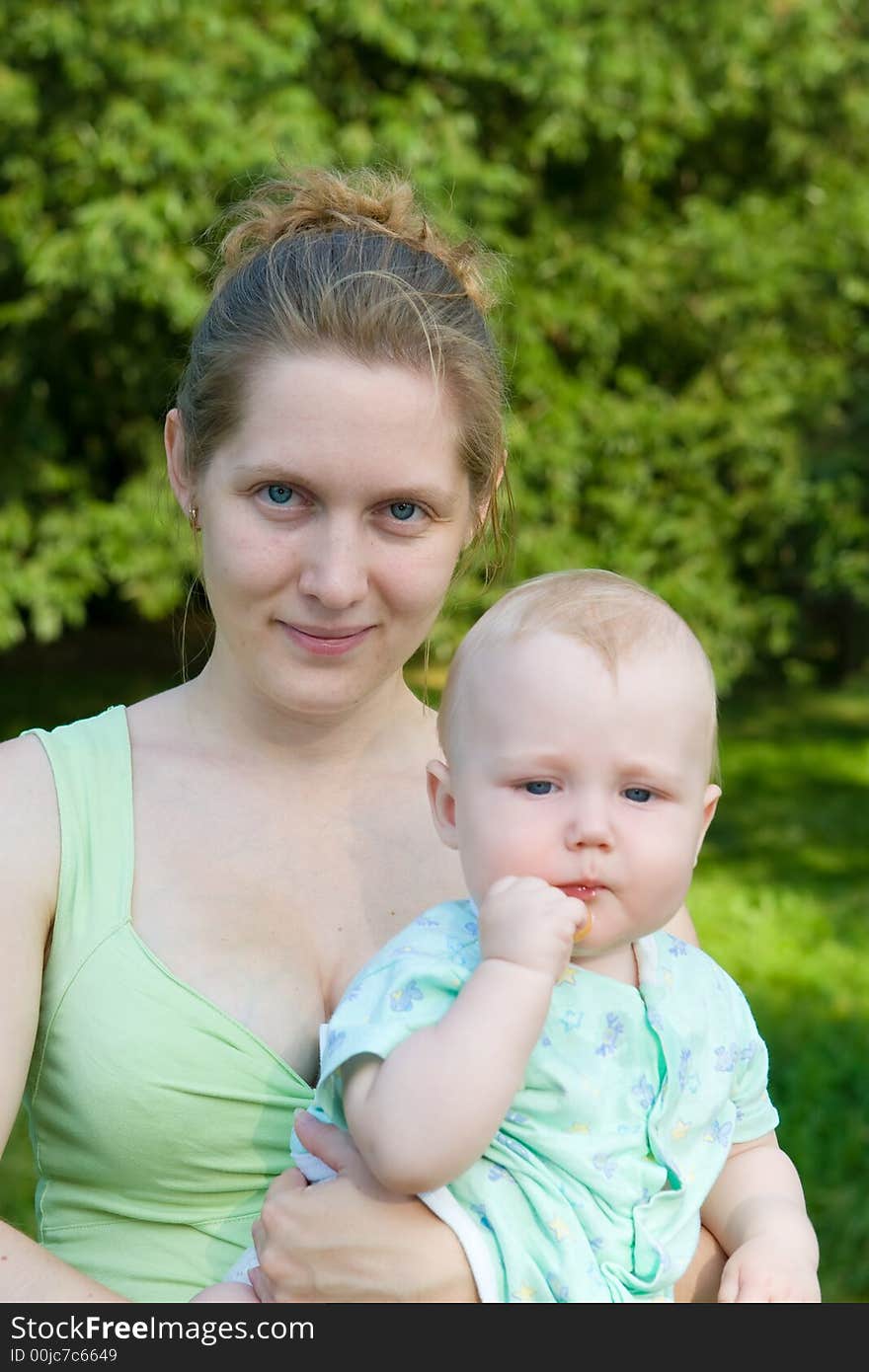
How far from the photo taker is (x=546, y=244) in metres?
9.63

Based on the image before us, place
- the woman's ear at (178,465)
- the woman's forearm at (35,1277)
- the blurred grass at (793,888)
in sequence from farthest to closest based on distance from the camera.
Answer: the blurred grass at (793,888) → the woman's ear at (178,465) → the woman's forearm at (35,1277)

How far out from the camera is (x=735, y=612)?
34.2 feet

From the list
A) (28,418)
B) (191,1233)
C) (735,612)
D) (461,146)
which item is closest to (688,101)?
(461,146)

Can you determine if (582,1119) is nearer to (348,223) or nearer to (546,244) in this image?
(348,223)

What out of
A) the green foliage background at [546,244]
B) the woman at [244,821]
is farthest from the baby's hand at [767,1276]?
the green foliage background at [546,244]

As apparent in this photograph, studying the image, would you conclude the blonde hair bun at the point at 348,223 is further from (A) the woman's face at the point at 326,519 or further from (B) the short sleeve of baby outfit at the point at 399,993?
(B) the short sleeve of baby outfit at the point at 399,993

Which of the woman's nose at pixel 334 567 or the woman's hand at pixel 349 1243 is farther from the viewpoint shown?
the woman's nose at pixel 334 567

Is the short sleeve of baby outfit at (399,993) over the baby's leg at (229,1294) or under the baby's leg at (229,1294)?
over

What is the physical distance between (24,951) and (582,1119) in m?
0.70

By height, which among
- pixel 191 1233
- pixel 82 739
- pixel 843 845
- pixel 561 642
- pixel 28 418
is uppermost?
pixel 561 642

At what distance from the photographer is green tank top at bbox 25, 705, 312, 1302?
2002 mm

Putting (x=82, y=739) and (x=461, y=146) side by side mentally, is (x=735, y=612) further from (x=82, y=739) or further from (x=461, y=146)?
(x=82, y=739)

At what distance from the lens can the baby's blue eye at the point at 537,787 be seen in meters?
1.79

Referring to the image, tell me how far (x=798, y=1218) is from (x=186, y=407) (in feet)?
4.33
